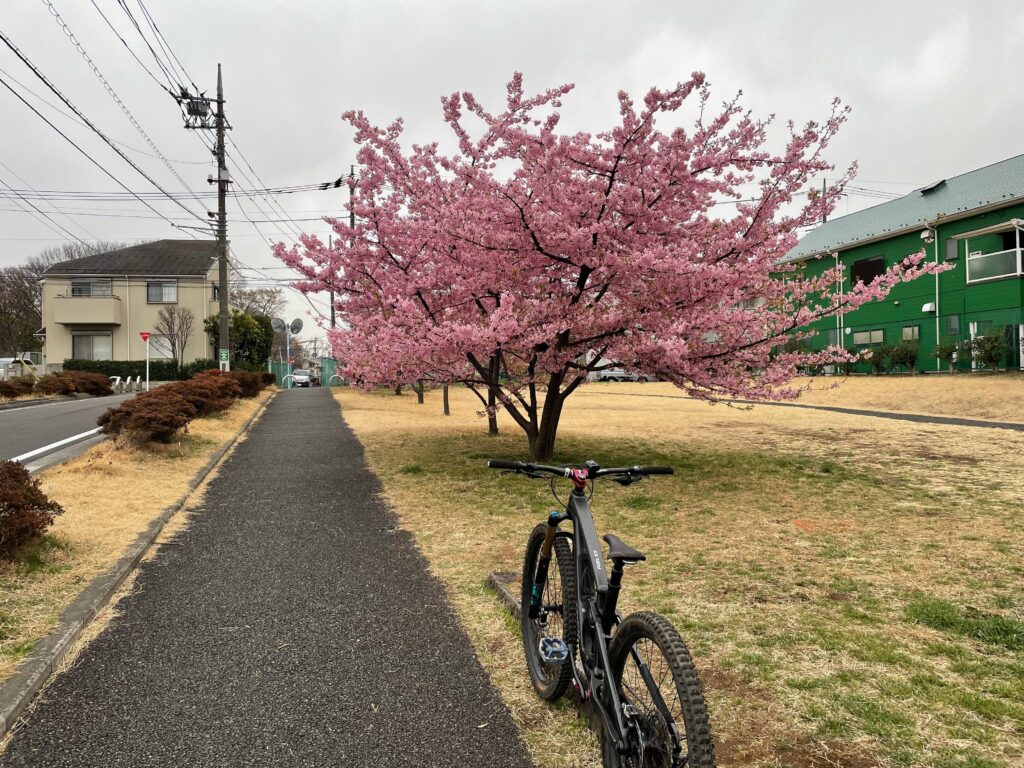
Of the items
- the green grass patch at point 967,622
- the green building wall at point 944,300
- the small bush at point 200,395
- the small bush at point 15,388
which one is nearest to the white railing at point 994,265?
the green building wall at point 944,300

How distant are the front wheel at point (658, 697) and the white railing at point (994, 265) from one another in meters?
25.4

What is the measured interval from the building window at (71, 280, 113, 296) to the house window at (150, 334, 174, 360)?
386 cm

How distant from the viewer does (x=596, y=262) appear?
8.43m

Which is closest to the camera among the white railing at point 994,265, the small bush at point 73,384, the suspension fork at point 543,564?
the suspension fork at point 543,564

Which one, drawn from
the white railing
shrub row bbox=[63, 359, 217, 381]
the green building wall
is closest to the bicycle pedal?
the green building wall

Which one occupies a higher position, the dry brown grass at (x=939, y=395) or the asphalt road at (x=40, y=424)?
the dry brown grass at (x=939, y=395)

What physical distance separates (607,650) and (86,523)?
229 inches

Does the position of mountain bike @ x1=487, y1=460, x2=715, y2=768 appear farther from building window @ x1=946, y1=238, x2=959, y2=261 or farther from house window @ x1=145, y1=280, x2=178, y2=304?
house window @ x1=145, y1=280, x2=178, y2=304

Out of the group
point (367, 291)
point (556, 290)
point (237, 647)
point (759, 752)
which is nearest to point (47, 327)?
point (367, 291)

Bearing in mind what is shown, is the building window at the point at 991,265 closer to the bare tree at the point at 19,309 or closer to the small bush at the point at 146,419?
the small bush at the point at 146,419

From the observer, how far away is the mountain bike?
1972 mm

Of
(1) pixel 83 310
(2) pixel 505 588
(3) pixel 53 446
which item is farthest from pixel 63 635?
(1) pixel 83 310

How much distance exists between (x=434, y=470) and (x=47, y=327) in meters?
37.5

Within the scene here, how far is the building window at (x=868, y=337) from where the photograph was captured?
→ 2727cm
